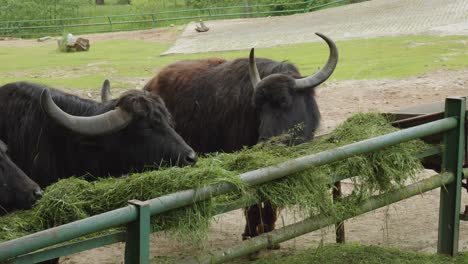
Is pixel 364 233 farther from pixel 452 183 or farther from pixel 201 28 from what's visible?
pixel 201 28

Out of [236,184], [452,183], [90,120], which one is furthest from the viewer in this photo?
[452,183]

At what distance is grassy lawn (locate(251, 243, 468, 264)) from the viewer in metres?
6.33

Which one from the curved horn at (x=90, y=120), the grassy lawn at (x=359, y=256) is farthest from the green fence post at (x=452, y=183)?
the curved horn at (x=90, y=120)

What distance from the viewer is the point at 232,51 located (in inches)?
1139

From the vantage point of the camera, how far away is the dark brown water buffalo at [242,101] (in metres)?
7.47

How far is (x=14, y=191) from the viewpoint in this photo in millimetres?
4926

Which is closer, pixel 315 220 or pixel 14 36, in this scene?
pixel 315 220

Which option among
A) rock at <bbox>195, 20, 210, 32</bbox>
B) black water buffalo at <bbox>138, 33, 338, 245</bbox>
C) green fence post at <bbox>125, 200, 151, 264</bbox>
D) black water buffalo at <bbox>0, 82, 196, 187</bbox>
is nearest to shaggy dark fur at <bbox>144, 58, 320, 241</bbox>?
black water buffalo at <bbox>138, 33, 338, 245</bbox>

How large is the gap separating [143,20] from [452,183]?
39.3 m

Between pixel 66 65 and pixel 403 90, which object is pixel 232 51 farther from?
pixel 403 90

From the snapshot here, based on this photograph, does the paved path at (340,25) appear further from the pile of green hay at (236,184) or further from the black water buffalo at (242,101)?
the pile of green hay at (236,184)

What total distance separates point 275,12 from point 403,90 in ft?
89.2

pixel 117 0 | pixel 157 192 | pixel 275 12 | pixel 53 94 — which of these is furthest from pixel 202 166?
pixel 117 0

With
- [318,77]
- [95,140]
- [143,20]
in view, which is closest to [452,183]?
[318,77]
